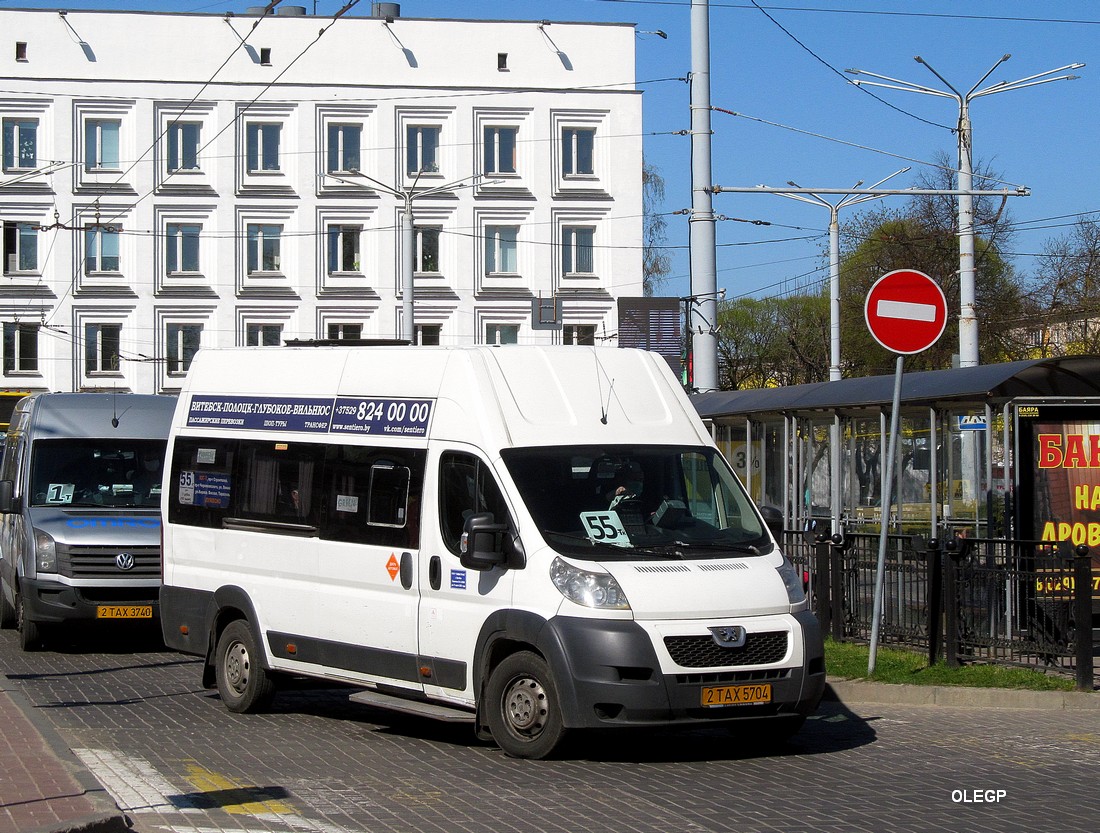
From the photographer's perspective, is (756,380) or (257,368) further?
(756,380)

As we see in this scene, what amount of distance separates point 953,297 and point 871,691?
43.7 meters

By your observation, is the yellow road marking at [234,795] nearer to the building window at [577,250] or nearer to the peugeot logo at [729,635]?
the peugeot logo at [729,635]

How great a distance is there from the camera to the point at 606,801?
837 centimetres

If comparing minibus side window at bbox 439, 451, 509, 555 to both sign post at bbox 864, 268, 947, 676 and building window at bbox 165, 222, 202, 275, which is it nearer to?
sign post at bbox 864, 268, 947, 676

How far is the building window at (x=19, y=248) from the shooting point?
183ft

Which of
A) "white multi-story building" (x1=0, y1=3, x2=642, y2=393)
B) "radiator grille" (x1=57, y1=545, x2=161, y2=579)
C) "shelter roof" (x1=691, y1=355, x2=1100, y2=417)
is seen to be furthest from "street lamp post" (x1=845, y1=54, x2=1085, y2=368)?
"white multi-story building" (x1=0, y1=3, x2=642, y2=393)

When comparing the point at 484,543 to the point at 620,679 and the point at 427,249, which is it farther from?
the point at 427,249

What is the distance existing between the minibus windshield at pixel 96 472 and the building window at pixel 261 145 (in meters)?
41.0

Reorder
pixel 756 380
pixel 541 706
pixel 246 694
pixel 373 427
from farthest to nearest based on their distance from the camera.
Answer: pixel 756 380 < pixel 246 694 < pixel 373 427 < pixel 541 706

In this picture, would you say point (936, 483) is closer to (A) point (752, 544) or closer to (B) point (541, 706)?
(A) point (752, 544)

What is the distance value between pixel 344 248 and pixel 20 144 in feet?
40.3

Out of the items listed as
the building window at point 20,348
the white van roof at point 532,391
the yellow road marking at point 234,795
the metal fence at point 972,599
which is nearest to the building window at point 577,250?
the building window at point 20,348

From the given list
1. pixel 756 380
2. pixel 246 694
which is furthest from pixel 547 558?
pixel 756 380

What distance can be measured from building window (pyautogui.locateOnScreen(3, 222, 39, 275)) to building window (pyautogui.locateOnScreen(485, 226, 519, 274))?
1657 cm
